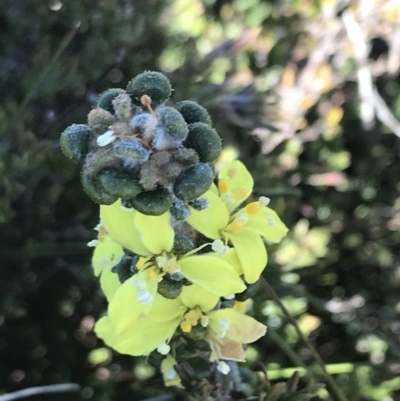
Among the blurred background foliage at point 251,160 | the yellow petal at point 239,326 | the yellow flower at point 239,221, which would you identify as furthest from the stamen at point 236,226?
the blurred background foliage at point 251,160

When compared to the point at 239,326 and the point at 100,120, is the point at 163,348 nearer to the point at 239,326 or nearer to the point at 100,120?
the point at 239,326

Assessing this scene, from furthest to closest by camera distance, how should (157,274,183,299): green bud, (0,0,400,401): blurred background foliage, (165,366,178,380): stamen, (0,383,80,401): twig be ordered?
(0,0,400,401): blurred background foliage → (0,383,80,401): twig → (165,366,178,380): stamen → (157,274,183,299): green bud

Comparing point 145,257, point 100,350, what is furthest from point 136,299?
point 100,350

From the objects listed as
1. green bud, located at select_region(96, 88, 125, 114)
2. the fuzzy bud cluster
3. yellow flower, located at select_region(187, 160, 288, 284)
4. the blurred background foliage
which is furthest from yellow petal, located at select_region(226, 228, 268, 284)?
the blurred background foliage

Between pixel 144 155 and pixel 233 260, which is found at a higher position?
pixel 144 155

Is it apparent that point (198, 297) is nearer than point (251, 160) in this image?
Yes

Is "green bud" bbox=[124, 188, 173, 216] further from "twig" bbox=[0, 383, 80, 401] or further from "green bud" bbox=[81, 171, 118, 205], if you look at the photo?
"twig" bbox=[0, 383, 80, 401]

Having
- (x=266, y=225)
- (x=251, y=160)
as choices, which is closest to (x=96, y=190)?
(x=266, y=225)
